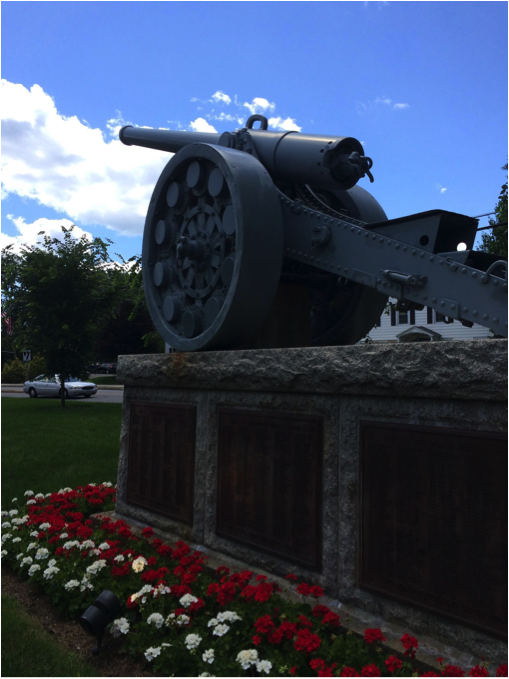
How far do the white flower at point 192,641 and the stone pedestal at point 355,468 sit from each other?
882mm

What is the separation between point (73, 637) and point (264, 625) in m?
1.43

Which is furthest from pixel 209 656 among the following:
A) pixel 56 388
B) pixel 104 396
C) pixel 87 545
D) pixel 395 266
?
pixel 56 388

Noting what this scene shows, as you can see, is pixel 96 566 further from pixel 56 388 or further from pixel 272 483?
pixel 56 388

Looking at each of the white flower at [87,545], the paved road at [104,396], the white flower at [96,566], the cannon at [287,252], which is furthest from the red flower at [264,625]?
the paved road at [104,396]

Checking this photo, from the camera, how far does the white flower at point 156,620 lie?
357 centimetres

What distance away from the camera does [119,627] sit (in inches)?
143

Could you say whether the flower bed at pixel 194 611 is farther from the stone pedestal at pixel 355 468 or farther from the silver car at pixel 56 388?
the silver car at pixel 56 388

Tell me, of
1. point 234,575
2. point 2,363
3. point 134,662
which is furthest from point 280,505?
point 2,363

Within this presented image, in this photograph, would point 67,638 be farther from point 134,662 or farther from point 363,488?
point 363,488

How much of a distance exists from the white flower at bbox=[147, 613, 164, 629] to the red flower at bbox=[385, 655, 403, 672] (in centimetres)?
141

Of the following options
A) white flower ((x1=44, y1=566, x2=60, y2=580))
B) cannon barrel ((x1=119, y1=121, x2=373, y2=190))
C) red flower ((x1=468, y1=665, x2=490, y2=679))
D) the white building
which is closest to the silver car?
the white building

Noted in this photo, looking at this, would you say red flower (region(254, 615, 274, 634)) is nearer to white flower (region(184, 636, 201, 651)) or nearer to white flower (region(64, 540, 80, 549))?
white flower (region(184, 636, 201, 651))

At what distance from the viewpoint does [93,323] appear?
64.7 feet

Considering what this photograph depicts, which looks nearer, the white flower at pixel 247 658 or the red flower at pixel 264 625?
the white flower at pixel 247 658
